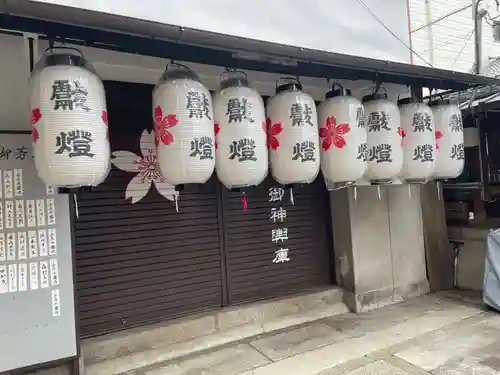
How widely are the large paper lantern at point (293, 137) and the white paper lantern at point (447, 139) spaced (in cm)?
231

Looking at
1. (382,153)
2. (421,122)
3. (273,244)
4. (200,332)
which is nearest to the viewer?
(382,153)

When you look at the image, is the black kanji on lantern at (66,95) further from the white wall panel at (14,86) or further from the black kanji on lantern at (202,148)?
the white wall panel at (14,86)

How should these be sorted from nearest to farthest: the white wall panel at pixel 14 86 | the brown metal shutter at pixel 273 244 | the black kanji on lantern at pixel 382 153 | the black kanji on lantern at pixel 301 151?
the white wall panel at pixel 14 86, the black kanji on lantern at pixel 301 151, the black kanji on lantern at pixel 382 153, the brown metal shutter at pixel 273 244

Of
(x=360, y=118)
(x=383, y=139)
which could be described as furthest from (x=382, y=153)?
(x=360, y=118)

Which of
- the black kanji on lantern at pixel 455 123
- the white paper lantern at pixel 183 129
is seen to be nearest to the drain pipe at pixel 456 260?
the black kanji on lantern at pixel 455 123

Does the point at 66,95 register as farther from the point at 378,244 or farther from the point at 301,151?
the point at 378,244

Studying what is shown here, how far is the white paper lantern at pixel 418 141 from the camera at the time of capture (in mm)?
5473

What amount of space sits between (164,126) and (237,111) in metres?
0.81

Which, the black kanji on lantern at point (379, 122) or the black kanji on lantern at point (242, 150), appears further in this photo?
the black kanji on lantern at point (379, 122)

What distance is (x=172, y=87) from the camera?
3900 mm

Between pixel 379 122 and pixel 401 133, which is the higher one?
pixel 379 122

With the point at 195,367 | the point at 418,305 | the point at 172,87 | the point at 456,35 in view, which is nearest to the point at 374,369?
the point at 195,367

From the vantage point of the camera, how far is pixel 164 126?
3881 mm

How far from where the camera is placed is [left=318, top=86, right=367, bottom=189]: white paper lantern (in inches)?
189
